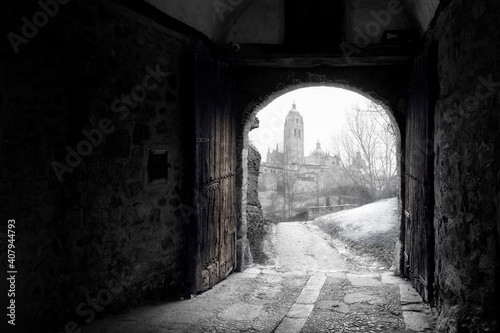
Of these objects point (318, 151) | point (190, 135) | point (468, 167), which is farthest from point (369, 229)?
point (318, 151)

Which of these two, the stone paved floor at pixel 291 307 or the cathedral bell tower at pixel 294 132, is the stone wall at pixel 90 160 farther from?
the cathedral bell tower at pixel 294 132

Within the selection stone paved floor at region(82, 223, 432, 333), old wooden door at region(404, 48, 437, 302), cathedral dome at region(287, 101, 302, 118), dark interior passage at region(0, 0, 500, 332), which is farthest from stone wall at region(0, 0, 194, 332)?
cathedral dome at region(287, 101, 302, 118)

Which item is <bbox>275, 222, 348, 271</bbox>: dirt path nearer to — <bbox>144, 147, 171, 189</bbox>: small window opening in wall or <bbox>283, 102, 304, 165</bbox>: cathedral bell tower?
<bbox>144, 147, 171, 189</bbox>: small window opening in wall

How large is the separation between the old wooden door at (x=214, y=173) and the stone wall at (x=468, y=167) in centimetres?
249

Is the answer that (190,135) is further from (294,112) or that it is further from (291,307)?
(294,112)

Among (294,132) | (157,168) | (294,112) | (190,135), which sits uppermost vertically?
(294,112)

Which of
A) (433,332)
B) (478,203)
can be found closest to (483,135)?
(478,203)

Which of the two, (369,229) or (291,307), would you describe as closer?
(291,307)

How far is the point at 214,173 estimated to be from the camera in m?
4.92

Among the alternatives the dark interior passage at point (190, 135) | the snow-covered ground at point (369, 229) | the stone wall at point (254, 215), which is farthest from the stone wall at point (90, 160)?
the snow-covered ground at point (369, 229)

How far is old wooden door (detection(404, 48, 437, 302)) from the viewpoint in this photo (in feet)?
13.0

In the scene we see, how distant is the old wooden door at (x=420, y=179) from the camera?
397cm

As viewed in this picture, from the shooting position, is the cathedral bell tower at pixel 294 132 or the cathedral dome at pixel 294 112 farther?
the cathedral dome at pixel 294 112

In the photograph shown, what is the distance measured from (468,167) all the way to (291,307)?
2487mm
